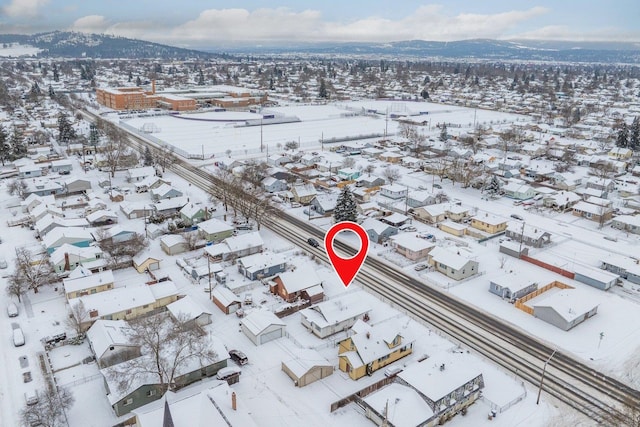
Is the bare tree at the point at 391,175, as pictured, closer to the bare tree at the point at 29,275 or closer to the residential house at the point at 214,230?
the residential house at the point at 214,230

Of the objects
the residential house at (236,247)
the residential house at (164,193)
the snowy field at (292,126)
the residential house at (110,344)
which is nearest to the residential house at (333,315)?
the residential house at (110,344)

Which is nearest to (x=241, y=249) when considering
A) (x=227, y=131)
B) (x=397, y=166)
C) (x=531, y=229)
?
(x=531, y=229)

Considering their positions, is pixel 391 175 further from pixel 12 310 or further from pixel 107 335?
pixel 12 310

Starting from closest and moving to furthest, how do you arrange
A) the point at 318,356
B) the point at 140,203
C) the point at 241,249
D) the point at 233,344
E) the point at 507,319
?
the point at 318,356 → the point at 233,344 → the point at 507,319 → the point at 241,249 → the point at 140,203

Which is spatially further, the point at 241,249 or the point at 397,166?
the point at 397,166

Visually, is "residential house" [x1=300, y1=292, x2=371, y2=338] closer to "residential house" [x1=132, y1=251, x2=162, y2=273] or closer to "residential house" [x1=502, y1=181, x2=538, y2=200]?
"residential house" [x1=132, y1=251, x2=162, y2=273]

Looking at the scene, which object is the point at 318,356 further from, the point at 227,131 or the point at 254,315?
the point at 227,131
